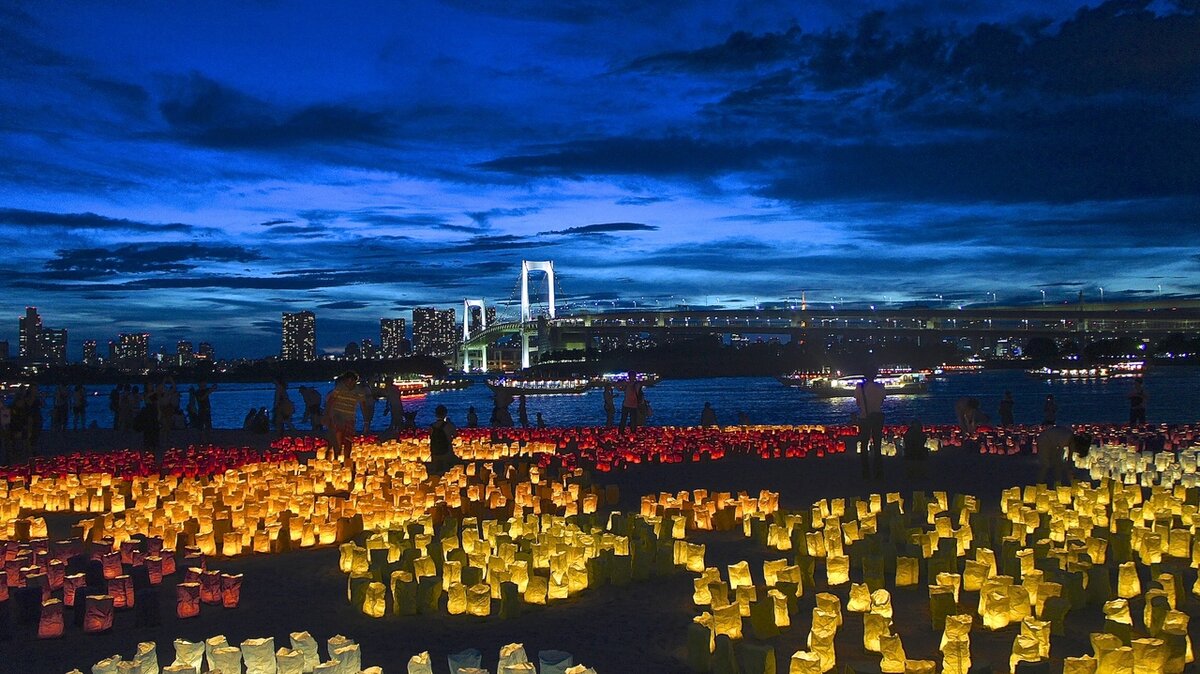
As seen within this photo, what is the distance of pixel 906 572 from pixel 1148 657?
2524 mm

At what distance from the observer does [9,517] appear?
11781mm

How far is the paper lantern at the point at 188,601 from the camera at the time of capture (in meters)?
7.40

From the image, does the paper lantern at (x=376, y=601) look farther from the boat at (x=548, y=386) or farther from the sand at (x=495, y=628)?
the boat at (x=548, y=386)

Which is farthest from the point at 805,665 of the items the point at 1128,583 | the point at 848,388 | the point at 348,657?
the point at 848,388

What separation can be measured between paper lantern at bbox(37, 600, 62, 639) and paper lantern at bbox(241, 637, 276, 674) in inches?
Answer: 80.8

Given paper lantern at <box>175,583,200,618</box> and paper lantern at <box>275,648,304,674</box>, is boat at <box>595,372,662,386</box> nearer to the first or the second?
paper lantern at <box>175,583,200,618</box>

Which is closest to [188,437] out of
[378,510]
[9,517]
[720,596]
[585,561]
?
[9,517]

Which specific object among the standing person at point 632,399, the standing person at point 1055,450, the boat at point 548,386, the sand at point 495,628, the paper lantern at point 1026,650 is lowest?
the sand at point 495,628

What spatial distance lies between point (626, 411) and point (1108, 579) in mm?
16740

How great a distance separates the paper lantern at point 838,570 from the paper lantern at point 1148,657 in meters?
2.81

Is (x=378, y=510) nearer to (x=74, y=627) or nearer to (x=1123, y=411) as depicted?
(x=74, y=627)

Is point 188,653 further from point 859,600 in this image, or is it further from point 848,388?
point 848,388

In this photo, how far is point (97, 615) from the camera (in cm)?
700

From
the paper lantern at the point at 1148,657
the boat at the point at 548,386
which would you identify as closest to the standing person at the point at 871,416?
the paper lantern at the point at 1148,657
